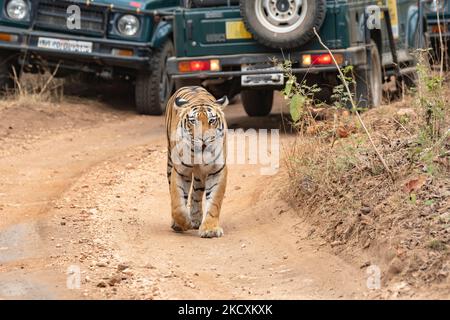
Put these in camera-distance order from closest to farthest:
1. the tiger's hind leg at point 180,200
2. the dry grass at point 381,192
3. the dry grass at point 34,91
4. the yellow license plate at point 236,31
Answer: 1. the dry grass at point 381,192
2. the tiger's hind leg at point 180,200
3. the yellow license plate at point 236,31
4. the dry grass at point 34,91

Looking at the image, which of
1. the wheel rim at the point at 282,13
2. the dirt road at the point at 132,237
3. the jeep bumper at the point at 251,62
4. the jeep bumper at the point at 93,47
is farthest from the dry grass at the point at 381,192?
the jeep bumper at the point at 93,47

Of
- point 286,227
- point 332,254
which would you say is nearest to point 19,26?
point 286,227

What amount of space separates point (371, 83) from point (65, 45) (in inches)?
165

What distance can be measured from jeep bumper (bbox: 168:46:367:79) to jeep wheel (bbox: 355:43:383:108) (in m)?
0.18

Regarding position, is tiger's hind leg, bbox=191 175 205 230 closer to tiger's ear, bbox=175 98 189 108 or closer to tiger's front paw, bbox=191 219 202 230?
tiger's front paw, bbox=191 219 202 230

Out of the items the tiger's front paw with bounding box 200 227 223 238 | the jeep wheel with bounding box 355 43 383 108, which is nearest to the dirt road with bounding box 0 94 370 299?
the tiger's front paw with bounding box 200 227 223 238

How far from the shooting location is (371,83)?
13.0m

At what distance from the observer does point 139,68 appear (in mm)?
14812

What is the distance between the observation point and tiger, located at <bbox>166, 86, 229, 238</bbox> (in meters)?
8.53

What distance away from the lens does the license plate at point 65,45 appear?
1458cm

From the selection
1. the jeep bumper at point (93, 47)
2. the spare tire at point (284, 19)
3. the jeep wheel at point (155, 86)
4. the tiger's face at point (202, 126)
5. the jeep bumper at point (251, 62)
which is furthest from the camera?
the jeep wheel at point (155, 86)

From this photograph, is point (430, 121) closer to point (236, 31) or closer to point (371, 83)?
point (371, 83)

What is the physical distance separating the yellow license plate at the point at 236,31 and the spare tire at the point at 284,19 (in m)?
0.36

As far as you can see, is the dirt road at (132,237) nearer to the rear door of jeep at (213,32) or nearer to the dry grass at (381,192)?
the dry grass at (381,192)
